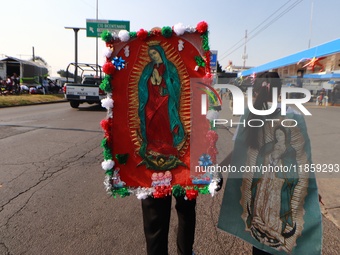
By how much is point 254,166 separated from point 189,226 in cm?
65

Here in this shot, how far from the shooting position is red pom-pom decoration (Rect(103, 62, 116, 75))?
5.73ft

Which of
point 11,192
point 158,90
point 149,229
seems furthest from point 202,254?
point 11,192

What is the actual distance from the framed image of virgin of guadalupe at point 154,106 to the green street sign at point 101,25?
59.7 feet

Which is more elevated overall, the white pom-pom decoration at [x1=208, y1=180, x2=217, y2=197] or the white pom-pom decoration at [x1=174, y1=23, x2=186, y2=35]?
the white pom-pom decoration at [x1=174, y1=23, x2=186, y2=35]

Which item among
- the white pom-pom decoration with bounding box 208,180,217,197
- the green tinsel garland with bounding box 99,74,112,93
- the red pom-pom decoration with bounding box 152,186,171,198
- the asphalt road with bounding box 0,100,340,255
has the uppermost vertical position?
the green tinsel garland with bounding box 99,74,112,93

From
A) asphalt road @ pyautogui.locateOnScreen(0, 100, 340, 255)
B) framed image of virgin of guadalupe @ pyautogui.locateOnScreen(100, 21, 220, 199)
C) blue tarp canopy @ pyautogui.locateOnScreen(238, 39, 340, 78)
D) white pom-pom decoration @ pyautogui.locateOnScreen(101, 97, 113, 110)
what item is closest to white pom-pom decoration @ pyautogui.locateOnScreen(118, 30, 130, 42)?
framed image of virgin of guadalupe @ pyautogui.locateOnScreen(100, 21, 220, 199)

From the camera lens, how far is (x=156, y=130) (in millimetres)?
1812

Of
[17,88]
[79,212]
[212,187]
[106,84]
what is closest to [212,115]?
[212,187]

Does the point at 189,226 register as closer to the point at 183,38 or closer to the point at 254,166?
the point at 254,166

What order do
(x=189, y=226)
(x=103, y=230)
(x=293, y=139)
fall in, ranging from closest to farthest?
(x=293, y=139) < (x=189, y=226) < (x=103, y=230)

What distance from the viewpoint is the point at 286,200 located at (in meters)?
1.98

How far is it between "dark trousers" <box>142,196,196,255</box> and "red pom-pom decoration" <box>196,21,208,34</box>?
113 centimetres

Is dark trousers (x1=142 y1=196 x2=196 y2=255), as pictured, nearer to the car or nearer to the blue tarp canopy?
the blue tarp canopy

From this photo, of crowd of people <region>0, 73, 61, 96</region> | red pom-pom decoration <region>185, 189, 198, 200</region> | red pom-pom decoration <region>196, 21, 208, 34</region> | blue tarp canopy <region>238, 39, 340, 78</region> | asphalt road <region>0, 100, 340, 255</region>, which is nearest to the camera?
red pom-pom decoration <region>196, 21, 208, 34</region>
